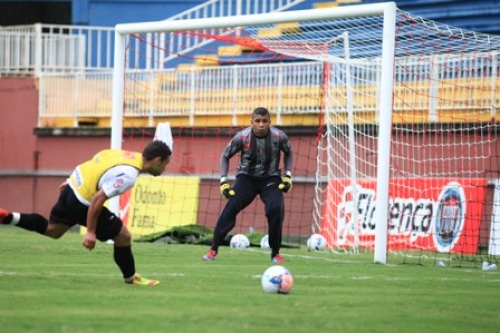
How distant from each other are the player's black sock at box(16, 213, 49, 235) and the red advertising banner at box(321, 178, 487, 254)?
863 cm

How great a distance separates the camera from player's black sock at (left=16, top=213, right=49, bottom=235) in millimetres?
12133

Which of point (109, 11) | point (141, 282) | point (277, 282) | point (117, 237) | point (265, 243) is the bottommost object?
point (265, 243)

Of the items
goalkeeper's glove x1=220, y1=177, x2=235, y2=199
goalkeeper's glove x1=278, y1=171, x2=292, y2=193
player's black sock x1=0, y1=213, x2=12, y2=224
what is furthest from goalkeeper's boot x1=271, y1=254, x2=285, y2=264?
player's black sock x1=0, y1=213, x2=12, y2=224

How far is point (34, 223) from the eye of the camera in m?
12.2

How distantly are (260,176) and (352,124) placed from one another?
176 inches

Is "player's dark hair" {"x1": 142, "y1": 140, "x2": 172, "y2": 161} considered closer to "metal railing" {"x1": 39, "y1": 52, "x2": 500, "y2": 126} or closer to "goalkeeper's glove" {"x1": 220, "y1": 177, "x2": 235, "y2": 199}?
"goalkeeper's glove" {"x1": 220, "y1": 177, "x2": 235, "y2": 199}

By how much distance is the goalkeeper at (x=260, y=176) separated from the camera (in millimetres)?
15500

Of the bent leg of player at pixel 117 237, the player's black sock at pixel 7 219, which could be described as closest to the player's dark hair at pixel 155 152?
the bent leg of player at pixel 117 237

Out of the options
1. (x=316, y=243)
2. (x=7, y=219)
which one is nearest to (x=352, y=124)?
(x=316, y=243)

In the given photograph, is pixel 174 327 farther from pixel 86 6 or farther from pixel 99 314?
pixel 86 6

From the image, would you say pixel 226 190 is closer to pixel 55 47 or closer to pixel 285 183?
pixel 285 183

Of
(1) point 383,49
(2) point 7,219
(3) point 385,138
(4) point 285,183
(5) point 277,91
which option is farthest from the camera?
→ (5) point 277,91

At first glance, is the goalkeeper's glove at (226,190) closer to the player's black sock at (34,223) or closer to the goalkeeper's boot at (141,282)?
the player's black sock at (34,223)

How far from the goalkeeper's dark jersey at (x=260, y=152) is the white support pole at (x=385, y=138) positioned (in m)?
1.17
